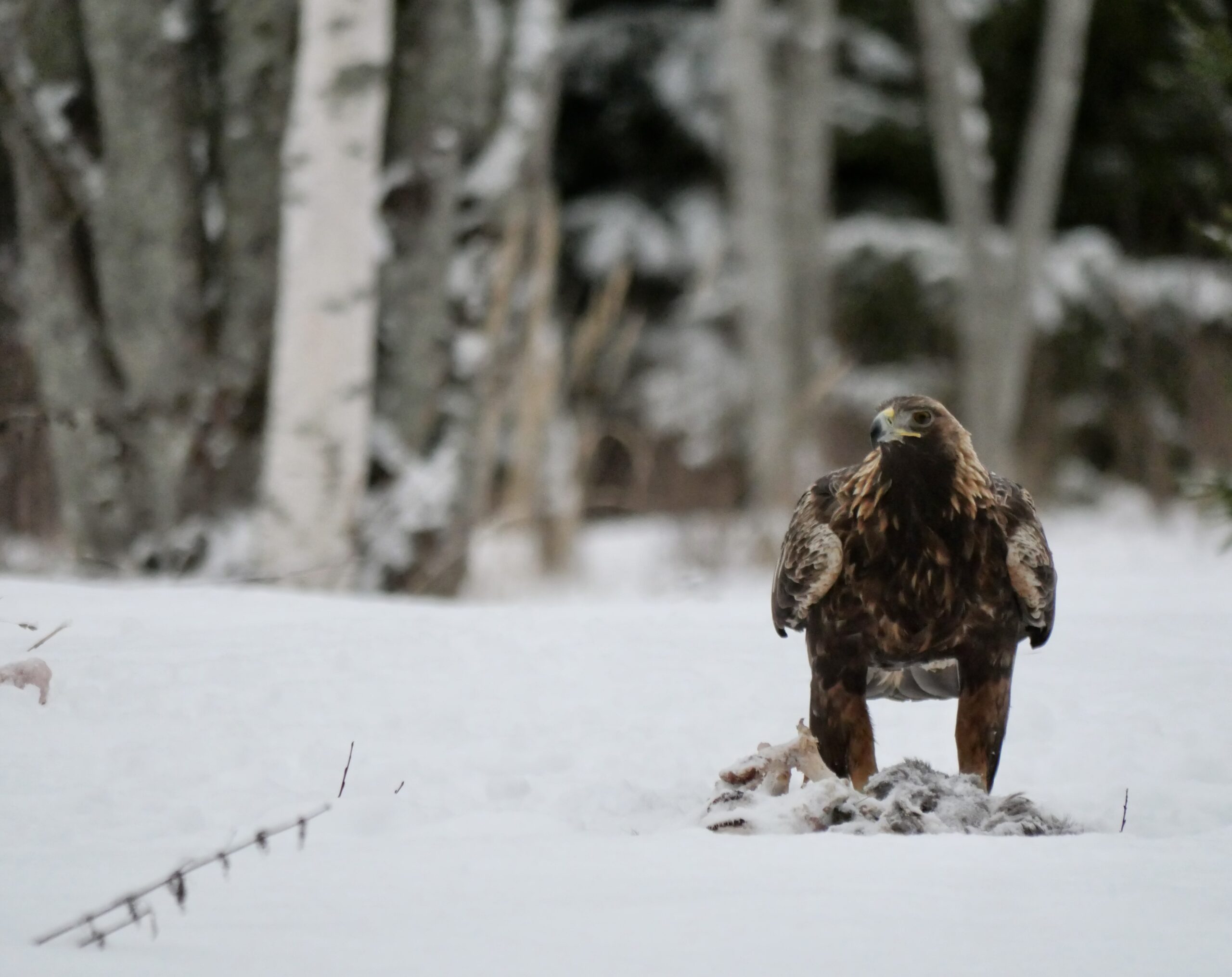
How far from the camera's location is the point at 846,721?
2.85 m

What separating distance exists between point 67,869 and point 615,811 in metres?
0.96

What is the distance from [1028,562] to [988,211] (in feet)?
→ 25.8

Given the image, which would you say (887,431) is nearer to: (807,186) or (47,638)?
(47,638)

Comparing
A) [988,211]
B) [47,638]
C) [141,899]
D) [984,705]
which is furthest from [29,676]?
[988,211]

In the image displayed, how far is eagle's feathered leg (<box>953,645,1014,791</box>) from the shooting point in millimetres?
2791

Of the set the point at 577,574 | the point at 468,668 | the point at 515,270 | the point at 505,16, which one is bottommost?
the point at 577,574

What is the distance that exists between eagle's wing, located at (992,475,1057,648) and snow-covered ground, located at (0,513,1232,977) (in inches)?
14.6

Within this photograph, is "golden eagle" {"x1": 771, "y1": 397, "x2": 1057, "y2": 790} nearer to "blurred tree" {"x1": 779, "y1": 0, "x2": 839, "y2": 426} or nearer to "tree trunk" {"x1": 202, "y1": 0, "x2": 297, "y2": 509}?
"tree trunk" {"x1": 202, "y1": 0, "x2": 297, "y2": 509}

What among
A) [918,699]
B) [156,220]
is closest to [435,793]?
[918,699]

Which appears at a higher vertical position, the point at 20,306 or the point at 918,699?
the point at 20,306

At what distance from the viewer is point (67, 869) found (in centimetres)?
198

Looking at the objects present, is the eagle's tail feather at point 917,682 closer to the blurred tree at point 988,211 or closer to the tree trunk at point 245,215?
the tree trunk at point 245,215

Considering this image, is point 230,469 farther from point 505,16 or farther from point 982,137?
point 982,137

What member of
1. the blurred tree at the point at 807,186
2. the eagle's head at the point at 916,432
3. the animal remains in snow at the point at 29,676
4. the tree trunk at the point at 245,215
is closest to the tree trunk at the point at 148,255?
the tree trunk at the point at 245,215
